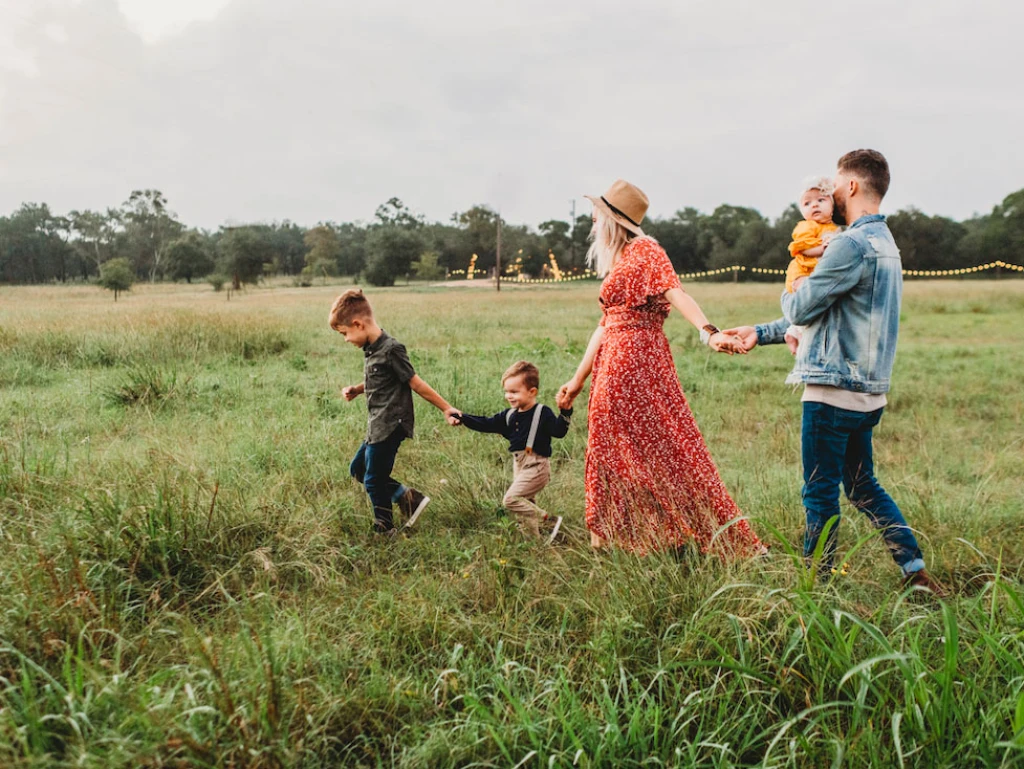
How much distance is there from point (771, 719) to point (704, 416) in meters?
5.56

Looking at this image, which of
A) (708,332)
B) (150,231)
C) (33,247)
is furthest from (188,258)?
(708,332)

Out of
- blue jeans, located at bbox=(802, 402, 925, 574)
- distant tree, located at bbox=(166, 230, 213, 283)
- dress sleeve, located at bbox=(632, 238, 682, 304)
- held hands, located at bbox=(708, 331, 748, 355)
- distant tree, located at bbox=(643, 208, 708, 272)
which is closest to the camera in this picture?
blue jeans, located at bbox=(802, 402, 925, 574)

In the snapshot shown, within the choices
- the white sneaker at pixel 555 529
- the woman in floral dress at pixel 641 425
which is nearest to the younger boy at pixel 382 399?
the white sneaker at pixel 555 529

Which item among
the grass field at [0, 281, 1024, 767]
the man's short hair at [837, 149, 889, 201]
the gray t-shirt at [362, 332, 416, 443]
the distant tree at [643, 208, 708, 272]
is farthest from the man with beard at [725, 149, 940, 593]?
the distant tree at [643, 208, 708, 272]

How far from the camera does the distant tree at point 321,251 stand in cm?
5647

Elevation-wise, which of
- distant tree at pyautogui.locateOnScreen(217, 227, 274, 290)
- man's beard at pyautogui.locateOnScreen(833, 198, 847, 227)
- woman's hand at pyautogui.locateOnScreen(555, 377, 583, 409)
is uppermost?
distant tree at pyautogui.locateOnScreen(217, 227, 274, 290)

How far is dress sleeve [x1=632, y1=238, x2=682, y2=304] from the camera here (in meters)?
3.75

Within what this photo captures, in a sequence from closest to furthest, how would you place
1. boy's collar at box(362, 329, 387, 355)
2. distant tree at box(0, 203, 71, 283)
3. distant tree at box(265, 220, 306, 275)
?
boy's collar at box(362, 329, 387, 355) < distant tree at box(0, 203, 71, 283) < distant tree at box(265, 220, 306, 275)

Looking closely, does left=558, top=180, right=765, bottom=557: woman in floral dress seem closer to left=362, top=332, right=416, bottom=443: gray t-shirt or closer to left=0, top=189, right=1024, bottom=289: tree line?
left=362, top=332, right=416, bottom=443: gray t-shirt

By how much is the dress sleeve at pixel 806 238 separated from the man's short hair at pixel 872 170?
0.49 m

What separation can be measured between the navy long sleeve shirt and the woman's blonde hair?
0.92 meters

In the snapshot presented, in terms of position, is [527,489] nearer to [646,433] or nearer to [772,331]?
[646,433]

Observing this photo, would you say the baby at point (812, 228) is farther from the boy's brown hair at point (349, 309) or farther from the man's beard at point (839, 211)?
the boy's brown hair at point (349, 309)

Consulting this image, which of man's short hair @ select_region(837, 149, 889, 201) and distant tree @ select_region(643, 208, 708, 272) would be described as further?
Answer: distant tree @ select_region(643, 208, 708, 272)
